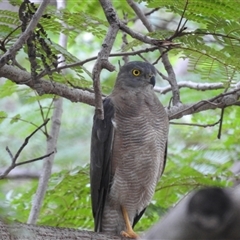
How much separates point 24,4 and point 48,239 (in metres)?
1.13

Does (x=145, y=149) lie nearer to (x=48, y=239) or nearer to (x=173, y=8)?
(x=173, y=8)

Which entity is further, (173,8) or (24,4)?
(173,8)

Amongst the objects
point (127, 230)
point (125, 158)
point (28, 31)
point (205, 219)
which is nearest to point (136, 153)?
point (125, 158)

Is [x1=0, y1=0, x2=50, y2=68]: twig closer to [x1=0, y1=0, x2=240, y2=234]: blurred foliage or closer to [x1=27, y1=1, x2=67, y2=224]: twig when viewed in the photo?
[x1=0, y1=0, x2=240, y2=234]: blurred foliage

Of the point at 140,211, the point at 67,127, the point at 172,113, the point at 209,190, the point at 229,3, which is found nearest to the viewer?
the point at 209,190

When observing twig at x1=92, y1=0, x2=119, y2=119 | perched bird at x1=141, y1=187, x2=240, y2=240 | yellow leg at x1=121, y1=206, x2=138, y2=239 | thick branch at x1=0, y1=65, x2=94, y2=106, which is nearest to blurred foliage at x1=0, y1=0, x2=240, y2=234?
thick branch at x1=0, y1=65, x2=94, y2=106

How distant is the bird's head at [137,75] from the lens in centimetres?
460

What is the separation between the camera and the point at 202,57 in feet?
11.9

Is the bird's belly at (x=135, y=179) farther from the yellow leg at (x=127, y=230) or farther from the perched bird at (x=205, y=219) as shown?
the perched bird at (x=205, y=219)

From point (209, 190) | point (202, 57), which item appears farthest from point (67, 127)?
point (209, 190)

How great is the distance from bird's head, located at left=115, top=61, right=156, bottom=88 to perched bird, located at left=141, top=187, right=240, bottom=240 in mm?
3400

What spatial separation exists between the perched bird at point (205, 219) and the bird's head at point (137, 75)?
340cm

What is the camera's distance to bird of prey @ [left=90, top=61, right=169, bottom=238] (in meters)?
4.33

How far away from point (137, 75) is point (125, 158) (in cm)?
70
